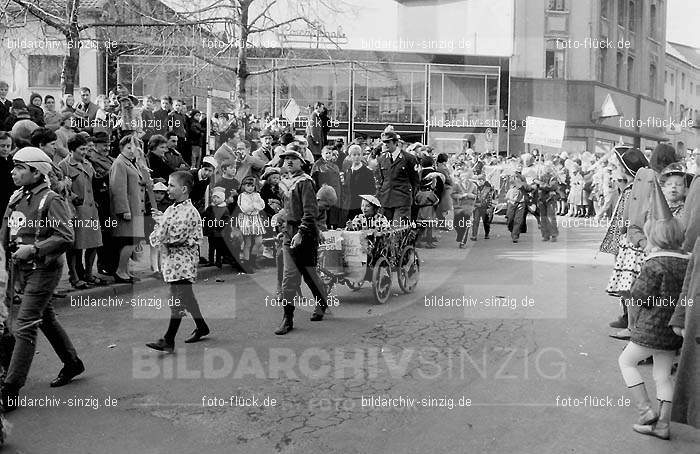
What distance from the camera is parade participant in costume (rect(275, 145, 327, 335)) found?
8.80m

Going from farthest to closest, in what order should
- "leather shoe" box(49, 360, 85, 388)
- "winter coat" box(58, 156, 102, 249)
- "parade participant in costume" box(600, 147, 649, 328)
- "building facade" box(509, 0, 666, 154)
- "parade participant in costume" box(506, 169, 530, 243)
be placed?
"building facade" box(509, 0, 666, 154), "parade participant in costume" box(506, 169, 530, 243), "winter coat" box(58, 156, 102, 249), "parade participant in costume" box(600, 147, 649, 328), "leather shoe" box(49, 360, 85, 388)

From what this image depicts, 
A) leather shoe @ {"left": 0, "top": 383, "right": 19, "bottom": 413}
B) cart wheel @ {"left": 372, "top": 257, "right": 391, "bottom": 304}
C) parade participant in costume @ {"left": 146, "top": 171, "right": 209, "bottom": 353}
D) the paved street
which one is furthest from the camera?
cart wheel @ {"left": 372, "top": 257, "right": 391, "bottom": 304}

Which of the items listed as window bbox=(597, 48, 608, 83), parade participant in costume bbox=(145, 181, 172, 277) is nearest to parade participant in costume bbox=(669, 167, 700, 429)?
parade participant in costume bbox=(145, 181, 172, 277)

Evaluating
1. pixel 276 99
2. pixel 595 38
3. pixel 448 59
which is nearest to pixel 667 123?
pixel 595 38

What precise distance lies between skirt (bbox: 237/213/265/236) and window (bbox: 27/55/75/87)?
24.7 m

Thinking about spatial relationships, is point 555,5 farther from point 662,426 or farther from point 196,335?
point 662,426

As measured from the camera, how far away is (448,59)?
42000 millimetres

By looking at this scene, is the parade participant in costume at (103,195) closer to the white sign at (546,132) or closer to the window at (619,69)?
the white sign at (546,132)

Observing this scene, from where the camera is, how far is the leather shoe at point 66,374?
6.75 meters

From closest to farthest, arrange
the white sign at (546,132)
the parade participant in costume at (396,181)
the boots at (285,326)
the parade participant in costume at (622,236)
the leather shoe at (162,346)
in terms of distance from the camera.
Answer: the leather shoe at (162,346)
the parade participant in costume at (622,236)
the boots at (285,326)
the parade participant in costume at (396,181)
the white sign at (546,132)

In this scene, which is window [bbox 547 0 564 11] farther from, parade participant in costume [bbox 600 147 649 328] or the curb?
parade participant in costume [bbox 600 147 649 328]

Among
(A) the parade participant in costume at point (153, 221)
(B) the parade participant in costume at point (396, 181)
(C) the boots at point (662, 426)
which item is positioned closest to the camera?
(C) the boots at point (662, 426)

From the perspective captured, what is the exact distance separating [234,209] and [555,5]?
38054mm

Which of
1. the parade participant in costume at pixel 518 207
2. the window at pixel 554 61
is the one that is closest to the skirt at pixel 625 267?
the parade participant in costume at pixel 518 207
